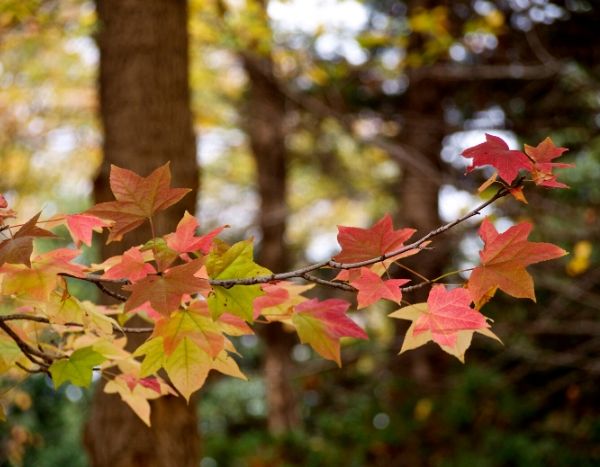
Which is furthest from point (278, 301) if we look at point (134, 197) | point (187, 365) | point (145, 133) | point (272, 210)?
point (272, 210)

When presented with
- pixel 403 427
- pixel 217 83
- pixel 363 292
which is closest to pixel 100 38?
pixel 363 292

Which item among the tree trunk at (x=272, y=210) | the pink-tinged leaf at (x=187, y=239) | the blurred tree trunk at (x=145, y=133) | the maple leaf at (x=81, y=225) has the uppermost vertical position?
the pink-tinged leaf at (x=187, y=239)

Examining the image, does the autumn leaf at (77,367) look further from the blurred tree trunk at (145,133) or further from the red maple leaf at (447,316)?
the blurred tree trunk at (145,133)

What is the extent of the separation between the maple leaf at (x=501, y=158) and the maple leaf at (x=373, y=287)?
0.65 ft

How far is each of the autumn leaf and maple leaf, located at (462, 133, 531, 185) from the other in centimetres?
67

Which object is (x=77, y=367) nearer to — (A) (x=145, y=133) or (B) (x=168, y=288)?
(B) (x=168, y=288)

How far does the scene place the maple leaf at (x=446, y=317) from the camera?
3.27 feet

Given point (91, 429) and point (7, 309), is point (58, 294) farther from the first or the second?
point (91, 429)

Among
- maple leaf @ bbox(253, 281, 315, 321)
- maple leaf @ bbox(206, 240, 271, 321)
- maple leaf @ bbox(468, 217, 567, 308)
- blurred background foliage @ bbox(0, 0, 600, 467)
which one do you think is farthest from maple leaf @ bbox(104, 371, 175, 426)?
blurred background foliage @ bbox(0, 0, 600, 467)

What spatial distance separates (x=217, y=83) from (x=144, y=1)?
22.3 feet

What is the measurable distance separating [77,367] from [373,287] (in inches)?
19.9

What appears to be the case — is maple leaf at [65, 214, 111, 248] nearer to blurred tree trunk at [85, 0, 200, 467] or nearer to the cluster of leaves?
the cluster of leaves

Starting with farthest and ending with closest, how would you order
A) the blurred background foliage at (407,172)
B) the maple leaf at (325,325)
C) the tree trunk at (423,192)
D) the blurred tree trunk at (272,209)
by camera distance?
the blurred tree trunk at (272,209) → the tree trunk at (423,192) → the blurred background foliage at (407,172) → the maple leaf at (325,325)

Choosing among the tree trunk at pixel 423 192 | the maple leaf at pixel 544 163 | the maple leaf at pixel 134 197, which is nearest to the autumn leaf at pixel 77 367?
the maple leaf at pixel 134 197
